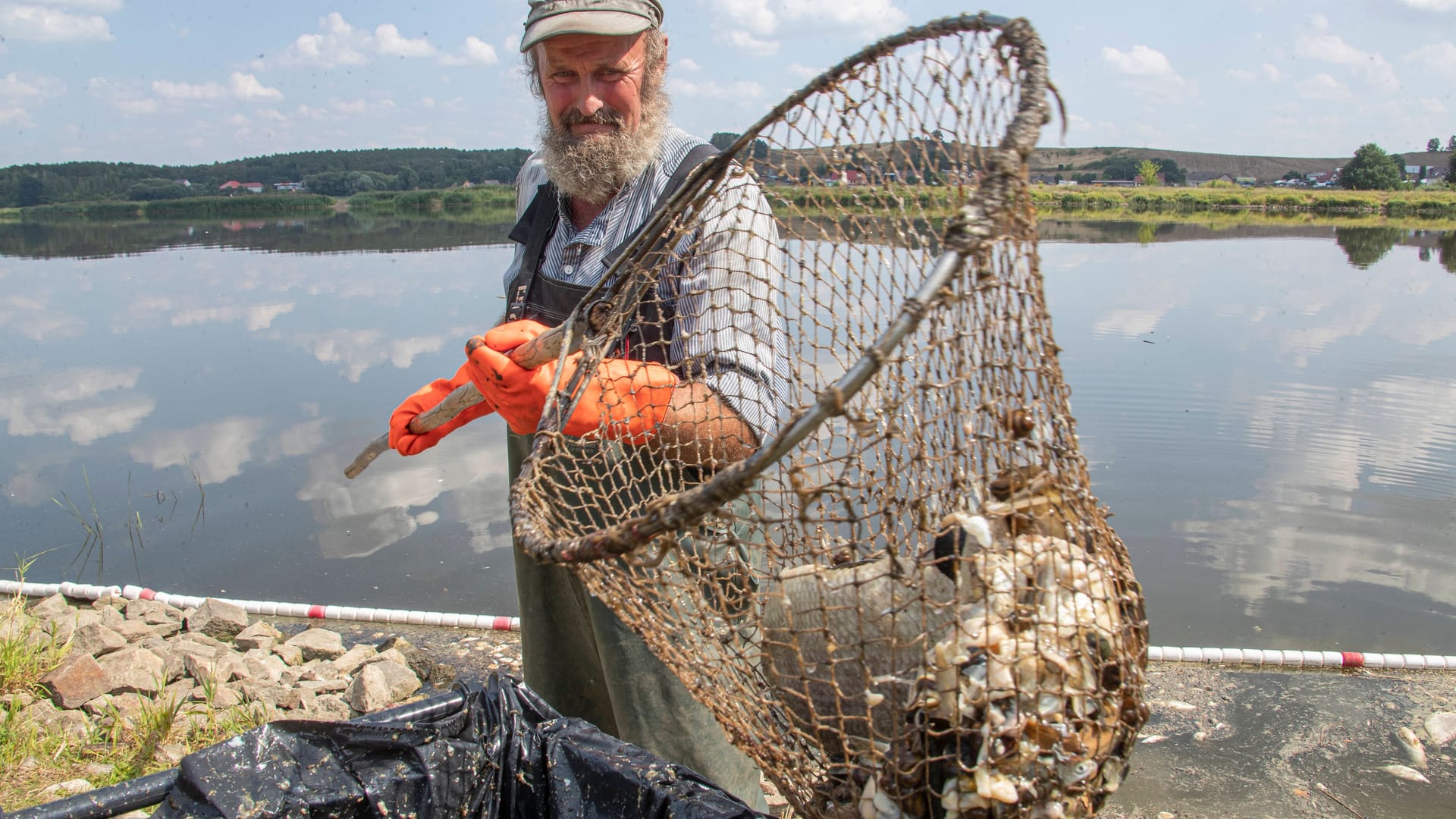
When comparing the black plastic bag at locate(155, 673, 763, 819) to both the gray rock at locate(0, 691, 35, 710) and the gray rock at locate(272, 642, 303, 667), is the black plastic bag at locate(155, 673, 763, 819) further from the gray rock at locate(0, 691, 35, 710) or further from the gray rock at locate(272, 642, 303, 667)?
the gray rock at locate(272, 642, 303, 667)

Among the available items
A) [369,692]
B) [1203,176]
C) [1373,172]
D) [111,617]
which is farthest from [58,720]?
[1203,176]

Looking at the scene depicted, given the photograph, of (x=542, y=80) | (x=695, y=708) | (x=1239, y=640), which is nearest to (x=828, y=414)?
(x=695, y=708)

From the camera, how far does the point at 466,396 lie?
1.92 m

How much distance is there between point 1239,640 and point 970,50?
10.7ft

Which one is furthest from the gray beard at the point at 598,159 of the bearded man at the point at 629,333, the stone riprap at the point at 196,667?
the stone riprap at the point at 196,667

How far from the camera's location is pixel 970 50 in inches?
55.9

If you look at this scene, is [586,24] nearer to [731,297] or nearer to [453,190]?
[731,297]

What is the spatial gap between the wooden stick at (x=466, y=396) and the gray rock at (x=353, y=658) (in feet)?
3.11

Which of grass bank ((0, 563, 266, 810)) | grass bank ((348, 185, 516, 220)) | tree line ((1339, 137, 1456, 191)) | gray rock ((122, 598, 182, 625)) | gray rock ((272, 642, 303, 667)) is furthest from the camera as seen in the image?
tree line ((1339, 137, 1456, 191))

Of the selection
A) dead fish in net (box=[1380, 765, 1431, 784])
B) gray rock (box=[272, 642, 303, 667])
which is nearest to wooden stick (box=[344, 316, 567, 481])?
gray rock (box=[272, 642, 303, 667])

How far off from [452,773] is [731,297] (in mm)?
978

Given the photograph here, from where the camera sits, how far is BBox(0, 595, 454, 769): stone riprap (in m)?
2.69

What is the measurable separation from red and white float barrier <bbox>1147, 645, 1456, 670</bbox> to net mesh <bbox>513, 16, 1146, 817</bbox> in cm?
187

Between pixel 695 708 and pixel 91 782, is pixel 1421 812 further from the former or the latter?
pixel 91 782
